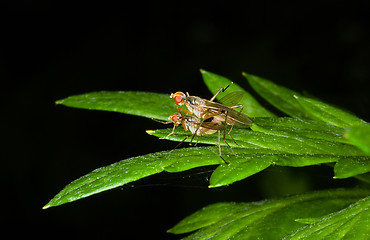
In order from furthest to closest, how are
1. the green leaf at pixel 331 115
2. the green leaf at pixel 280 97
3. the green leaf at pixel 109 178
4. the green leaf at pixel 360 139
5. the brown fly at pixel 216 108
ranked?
the green leaf at pixel 280 97
the brown fly at pixel 216 108
the green leaf at pixel 331 115
the green leaf at pixel 109 178
the green leaf at pixel 360 139

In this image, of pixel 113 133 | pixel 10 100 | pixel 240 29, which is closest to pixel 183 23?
pixel 240 29

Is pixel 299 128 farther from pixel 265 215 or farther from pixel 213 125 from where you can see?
pixel 213 125

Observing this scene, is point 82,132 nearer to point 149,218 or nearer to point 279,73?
point 149,218

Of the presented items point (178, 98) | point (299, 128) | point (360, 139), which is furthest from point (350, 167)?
point (178, 98)

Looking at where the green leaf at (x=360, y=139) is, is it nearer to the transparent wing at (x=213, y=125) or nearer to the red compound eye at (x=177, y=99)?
the transparent wing at (x=213, y=125)

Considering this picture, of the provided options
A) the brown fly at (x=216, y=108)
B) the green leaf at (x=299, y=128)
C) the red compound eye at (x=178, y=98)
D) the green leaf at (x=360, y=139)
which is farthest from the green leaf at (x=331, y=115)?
the green leaf at (x=360, y=139)
